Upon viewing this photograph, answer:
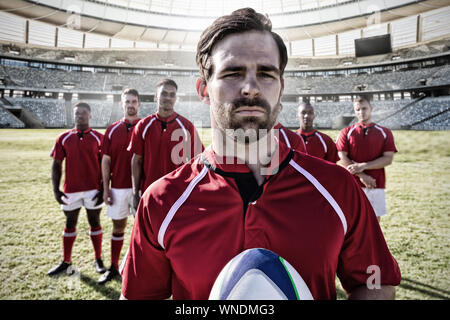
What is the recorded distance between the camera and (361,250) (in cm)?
107

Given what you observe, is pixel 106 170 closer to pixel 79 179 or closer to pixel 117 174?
pixel 117 174

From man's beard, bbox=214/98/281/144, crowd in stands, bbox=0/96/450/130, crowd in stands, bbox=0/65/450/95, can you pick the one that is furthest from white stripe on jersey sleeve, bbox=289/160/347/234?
crowd in stands, bbox=0/65/450/95

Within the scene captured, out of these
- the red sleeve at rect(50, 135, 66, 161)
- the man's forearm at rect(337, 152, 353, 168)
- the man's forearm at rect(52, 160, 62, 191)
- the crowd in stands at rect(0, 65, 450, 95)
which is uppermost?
the crowd in stands at rect(0, 65, 450, 95)

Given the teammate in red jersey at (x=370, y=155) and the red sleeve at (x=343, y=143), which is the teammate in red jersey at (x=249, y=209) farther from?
the red sleeve at (x=343, y=143)

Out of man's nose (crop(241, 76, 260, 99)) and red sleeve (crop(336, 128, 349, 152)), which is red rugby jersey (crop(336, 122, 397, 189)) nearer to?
red sleeve (crop(336, 128, 349, 152))

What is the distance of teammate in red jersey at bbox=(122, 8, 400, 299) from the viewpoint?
103 cm

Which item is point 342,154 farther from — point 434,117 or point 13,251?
point 434,117

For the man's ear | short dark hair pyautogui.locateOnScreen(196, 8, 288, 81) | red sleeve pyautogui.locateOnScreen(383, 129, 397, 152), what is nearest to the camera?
short dark hair pyautogui.locateOnScreen(196, 8, 288, 81)

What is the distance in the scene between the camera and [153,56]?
146 feet

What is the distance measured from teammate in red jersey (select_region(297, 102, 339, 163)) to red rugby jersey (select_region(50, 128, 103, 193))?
139 inches

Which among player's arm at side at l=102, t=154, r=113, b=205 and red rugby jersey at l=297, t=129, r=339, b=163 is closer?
player's arm at side at l=102, t=154, r=113, b=205

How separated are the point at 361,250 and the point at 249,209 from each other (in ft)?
1.67

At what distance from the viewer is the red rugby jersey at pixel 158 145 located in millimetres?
3414
